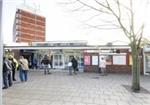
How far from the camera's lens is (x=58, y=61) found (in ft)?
107

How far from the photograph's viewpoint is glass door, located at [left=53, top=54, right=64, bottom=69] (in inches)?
1272

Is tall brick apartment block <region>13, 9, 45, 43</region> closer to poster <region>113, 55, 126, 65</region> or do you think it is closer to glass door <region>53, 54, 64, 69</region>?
glass door <region>53, 54, 64, 69</region>

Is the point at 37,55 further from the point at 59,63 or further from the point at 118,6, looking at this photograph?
the point at 118,6

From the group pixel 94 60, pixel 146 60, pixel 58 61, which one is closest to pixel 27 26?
pixel 58 61

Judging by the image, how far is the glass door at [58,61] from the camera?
32.3 m

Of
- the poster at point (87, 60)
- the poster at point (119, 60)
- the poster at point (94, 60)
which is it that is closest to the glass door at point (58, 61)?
the poster at point (87, 60)

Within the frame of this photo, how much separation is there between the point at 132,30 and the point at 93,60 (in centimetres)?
1471

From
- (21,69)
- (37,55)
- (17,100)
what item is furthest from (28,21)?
(17,100)

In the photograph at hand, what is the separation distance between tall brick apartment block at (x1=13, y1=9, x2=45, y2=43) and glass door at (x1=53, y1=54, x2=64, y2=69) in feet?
215

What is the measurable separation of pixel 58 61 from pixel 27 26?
249ft

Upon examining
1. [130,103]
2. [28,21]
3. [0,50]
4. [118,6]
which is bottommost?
[130,103]

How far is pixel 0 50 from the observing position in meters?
4.88

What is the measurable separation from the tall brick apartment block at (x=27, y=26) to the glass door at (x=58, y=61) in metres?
65.4

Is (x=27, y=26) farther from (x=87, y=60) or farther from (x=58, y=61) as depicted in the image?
(x=87, y=60)
